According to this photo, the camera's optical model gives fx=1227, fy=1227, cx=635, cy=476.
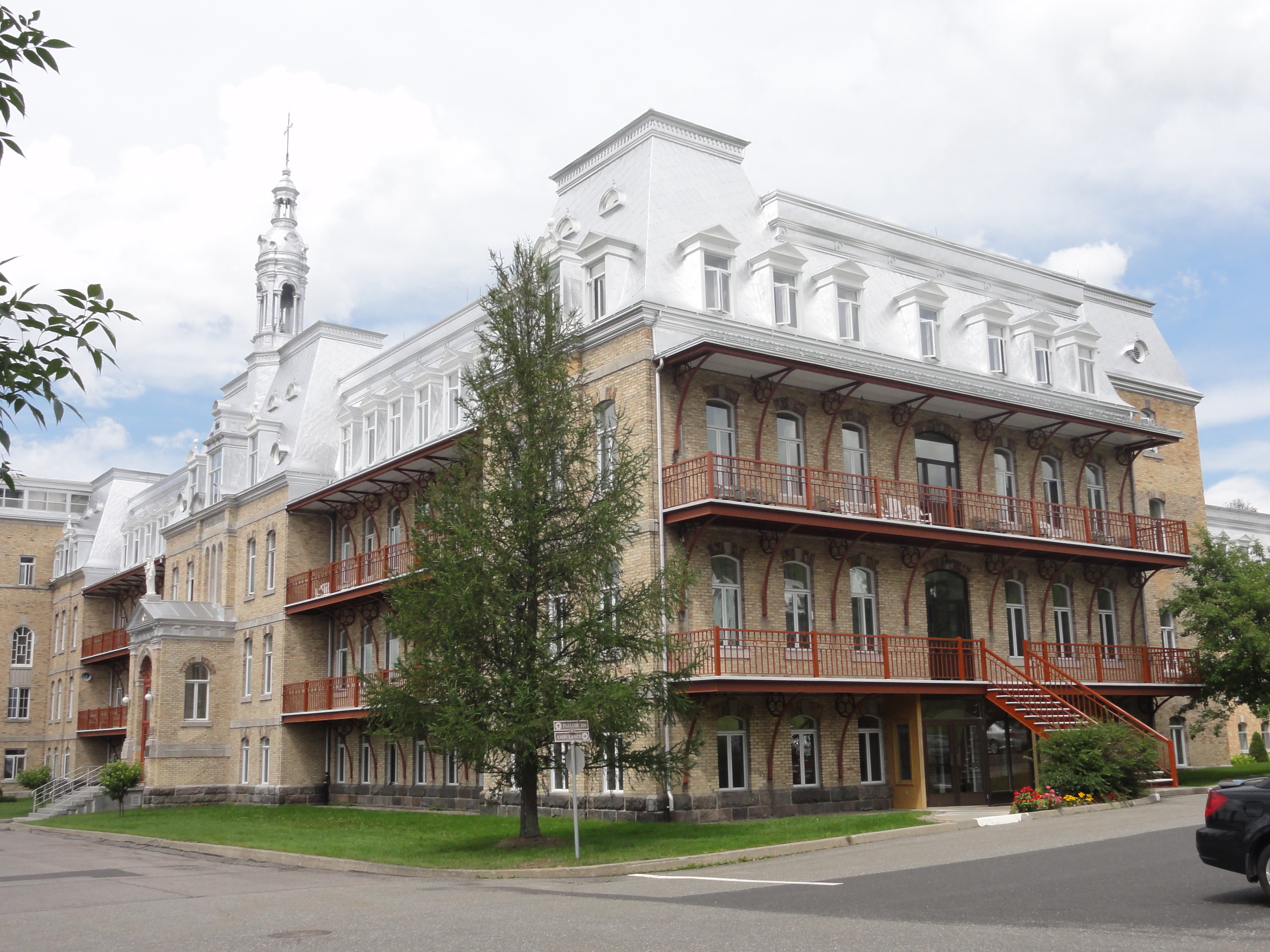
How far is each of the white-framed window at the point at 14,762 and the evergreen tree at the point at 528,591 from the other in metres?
45.5

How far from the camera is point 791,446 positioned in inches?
1074

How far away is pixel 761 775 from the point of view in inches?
967

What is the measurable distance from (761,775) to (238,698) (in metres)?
22.8

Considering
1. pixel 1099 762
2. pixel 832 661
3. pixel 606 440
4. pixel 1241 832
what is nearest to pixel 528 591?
pixel 606 440

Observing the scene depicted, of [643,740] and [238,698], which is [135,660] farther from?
[643,740]

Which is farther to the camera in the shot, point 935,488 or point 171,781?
point 171,781

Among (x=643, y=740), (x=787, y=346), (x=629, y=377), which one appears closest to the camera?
(x=643, y=740)

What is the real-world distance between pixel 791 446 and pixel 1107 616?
1106cm

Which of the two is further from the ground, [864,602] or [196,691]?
[864,602]

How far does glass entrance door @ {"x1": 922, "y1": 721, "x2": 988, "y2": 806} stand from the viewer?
87.9 ft

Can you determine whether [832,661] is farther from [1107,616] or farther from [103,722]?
[103,722]

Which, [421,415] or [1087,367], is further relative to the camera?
[421,415]

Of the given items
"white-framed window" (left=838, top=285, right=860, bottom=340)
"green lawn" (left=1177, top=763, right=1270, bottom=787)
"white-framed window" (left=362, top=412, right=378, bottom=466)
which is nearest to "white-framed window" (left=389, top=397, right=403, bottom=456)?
"white-framed window" (left=362, top=412, right=378, bottom=466)

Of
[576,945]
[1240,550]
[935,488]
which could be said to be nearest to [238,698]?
[935,488]
